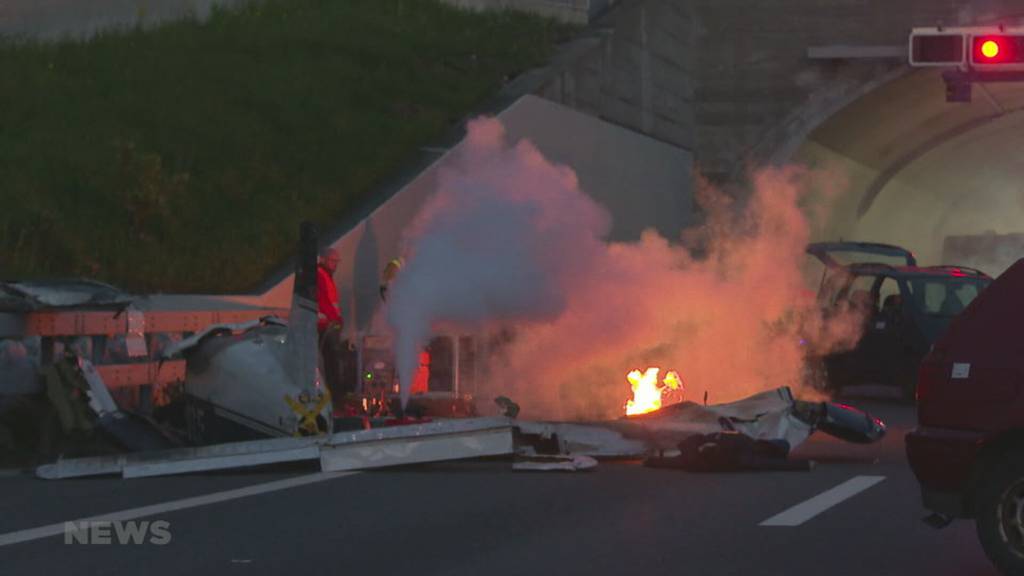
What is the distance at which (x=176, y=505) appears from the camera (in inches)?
508

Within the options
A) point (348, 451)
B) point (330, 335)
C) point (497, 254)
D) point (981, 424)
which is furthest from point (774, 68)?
point (981, 424)

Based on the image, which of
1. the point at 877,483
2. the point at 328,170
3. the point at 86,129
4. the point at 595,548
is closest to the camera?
the point at 595,548

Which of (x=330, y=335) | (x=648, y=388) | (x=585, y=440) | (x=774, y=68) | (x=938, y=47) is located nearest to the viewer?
(x=585, y=440)

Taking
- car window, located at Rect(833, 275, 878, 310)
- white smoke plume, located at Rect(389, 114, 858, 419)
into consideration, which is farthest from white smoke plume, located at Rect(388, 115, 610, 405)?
car window, located at Rect(833, 275, 878, 310)

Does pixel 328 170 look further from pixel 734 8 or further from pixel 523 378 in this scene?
pixel 734 8

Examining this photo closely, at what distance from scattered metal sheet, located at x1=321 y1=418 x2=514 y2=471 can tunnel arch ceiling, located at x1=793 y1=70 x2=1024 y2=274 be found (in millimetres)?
26695

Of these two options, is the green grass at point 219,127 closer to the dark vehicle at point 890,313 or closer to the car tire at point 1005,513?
the dark vehicle at point 890,313

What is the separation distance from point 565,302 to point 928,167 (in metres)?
35.8

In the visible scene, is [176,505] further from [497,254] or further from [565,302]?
[565,302]

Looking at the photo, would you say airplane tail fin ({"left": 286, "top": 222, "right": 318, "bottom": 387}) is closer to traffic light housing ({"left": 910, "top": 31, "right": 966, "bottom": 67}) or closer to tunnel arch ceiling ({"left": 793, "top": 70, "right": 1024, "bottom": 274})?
traffic light housing ({"left": 910, "top": 31, "right": 966, "bottom": 67})

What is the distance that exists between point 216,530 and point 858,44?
101 ft

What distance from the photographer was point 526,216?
795 inches

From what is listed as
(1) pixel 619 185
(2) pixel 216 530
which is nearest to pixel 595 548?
(2) pixel 216 530

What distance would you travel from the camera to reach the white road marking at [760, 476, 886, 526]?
12086mm
